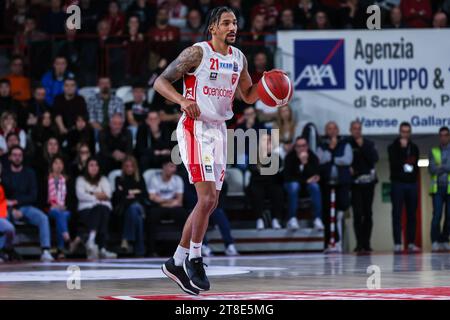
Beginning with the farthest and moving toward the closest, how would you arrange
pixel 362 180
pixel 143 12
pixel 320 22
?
pixel 143 12 < pixel 320 22 < pixel 362 180

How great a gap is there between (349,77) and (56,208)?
6214 millimetres

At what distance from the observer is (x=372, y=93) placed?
18.9 metres

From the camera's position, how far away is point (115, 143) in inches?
678

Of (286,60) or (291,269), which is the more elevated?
(286,60)

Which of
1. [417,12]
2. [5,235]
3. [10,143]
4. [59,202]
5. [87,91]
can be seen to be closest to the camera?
[5,235]

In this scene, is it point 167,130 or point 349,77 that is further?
point 349,77

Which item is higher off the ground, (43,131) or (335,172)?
(43,131)

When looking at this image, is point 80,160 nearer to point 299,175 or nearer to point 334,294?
point 299,175

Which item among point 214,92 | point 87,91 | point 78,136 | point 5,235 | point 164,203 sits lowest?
point 5,235

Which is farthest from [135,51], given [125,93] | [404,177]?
[404,177]

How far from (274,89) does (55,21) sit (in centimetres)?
1264

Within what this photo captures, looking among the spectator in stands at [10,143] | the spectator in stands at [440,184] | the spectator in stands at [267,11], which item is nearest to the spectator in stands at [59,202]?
the spectator in stands at [10,143]
